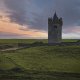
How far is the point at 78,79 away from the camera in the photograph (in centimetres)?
2981

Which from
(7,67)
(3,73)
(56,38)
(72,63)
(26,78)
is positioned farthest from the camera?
(56,38)

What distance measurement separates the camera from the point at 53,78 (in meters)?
30.1

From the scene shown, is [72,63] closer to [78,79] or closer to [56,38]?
[78,79]

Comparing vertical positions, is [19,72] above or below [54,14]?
below

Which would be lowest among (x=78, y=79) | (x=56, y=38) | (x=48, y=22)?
(x=78, y=79)

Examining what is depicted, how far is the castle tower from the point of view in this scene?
8544 cm

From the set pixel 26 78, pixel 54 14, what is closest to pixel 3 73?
pixel 26 78

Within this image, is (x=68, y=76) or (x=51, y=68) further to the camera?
(x=51, y=68)

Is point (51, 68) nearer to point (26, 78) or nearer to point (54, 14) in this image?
point (26, 78)

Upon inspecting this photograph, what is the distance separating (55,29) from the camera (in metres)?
86.3

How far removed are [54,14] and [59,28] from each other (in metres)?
6.26

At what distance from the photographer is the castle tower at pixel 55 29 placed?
85438 mm

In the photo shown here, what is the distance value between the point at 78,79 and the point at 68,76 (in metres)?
2.06

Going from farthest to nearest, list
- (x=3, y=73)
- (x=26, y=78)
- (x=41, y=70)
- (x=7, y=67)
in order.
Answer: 1. (x=7, y=67)
2. (x=41, y=70)
3. (x=3, y=73)
4. (x=26, y=78)
